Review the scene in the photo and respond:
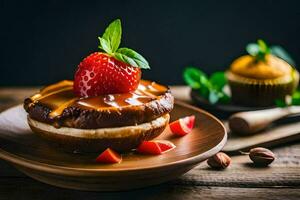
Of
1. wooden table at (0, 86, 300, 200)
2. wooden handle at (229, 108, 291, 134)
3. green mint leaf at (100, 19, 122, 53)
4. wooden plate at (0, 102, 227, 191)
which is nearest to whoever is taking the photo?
wooden plate at (0, 102, 227, 191)

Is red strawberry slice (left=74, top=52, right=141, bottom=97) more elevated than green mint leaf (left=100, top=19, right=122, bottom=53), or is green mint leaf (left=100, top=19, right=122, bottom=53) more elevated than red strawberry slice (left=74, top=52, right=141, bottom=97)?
green mint leaf (left=100, top=19, right=122, bottom=53)

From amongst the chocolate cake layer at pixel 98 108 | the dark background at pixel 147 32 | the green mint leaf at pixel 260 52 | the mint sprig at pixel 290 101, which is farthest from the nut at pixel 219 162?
the dark background at pixel 147 32

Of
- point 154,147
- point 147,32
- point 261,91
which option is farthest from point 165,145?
point 147,32

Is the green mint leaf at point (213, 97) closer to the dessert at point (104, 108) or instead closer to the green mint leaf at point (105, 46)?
the dessert at point (104, 108)

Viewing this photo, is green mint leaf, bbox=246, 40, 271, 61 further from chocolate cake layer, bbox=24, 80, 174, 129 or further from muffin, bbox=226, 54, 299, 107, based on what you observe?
Result: chocolate cake layer, bbox=24, 80, 174, 129

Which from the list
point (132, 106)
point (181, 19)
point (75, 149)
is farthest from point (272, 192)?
point (181, 19)

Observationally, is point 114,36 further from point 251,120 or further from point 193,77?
point 193,77

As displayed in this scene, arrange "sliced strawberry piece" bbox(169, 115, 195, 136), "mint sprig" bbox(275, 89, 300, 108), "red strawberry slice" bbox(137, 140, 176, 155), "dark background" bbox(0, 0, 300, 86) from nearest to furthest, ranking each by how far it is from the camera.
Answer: "red strawberry slice" bbox(137, 140, 176, 155), "sliced strawberry piece" bbox(169, 115, 195, 136), "mint sprig" bbox(275, 89, 300, 108), "dark background" bbox(0, 0, 300, 86)

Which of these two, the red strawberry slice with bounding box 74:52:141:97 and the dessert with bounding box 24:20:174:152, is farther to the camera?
the red strawberry slice with bounding box 74:52:141:97

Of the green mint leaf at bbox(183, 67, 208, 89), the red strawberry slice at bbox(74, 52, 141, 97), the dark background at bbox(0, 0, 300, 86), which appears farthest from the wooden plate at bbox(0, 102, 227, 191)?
the dark background at bbox(0, 0, 300, 86)
